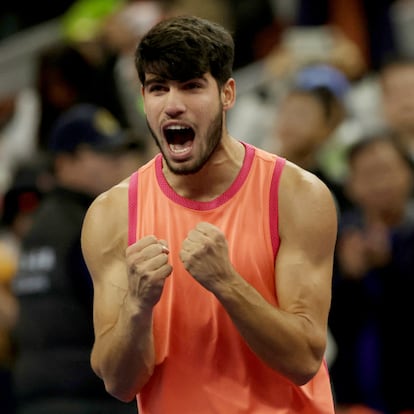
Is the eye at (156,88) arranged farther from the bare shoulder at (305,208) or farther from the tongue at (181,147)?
the bare shoulder at (305,208)

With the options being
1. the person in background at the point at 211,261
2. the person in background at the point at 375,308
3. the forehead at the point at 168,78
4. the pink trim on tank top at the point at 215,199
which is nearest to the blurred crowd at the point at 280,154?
the person in background at the point at 375,308

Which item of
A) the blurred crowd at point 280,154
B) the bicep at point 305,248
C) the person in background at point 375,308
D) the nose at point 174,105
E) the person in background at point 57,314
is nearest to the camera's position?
the nose at point 174,105

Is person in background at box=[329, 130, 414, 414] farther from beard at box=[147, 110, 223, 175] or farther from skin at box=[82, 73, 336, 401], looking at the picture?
beard at box=[147, 110, 223, 175]

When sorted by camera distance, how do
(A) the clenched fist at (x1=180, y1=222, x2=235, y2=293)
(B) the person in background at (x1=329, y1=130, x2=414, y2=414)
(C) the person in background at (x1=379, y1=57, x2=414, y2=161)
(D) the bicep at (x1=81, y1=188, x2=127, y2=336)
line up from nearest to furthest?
(A) the clenched fist at (x1=180, y1=222, x2=235, y2=293), (D) the bicep at (x1=81, y1=188, x2=127, y2=336), (B) the person in background at (x1=329, y1=130, x2=414, y2=414), (C) the person in background at (x1=379, y1=57, x2=414, y2=161)

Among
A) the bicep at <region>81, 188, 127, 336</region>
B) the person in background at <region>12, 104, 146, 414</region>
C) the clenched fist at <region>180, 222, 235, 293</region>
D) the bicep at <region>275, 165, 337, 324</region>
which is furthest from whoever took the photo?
the person in background at <region>12, 104, 146, 414</region>

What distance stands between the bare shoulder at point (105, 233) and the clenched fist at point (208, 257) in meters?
0.44

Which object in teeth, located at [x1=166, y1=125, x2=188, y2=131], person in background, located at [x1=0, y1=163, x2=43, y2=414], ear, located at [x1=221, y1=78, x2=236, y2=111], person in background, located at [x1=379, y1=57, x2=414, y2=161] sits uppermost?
ear, located at [x1=221, y1=78, x2=236, y2=111]

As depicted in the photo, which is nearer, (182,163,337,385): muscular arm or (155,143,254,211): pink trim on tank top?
(182,163,337,385): muscular arm

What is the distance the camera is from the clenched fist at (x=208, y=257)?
473cm

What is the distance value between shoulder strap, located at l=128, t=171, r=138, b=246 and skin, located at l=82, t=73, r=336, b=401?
0.02m

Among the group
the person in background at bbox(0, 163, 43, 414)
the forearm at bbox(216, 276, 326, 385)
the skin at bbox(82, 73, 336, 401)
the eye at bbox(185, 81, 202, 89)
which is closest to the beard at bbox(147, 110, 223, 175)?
the skin at bbox(82, 73, 336, 401)

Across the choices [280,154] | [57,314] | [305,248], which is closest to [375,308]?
[280,154]

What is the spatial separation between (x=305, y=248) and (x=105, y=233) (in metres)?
0.73

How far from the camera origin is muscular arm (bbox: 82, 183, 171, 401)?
482 cm
